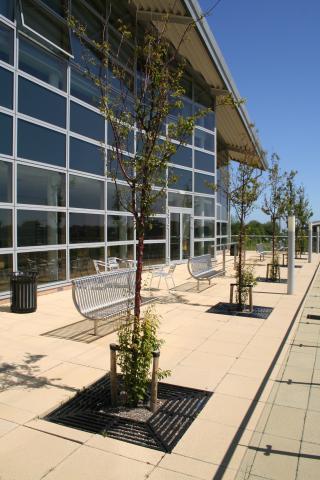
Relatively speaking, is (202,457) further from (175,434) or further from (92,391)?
(92,391)

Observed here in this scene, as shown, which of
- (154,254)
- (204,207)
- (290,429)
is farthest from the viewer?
(204,207)

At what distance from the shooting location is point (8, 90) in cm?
940

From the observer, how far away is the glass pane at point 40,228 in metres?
9.79

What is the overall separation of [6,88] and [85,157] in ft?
10.4

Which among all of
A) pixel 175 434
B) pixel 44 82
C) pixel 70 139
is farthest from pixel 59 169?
pixel 175 434

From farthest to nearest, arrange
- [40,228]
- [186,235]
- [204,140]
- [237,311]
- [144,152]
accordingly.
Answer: [204,140], [186,235], [40,228], [237,311], [144,152]

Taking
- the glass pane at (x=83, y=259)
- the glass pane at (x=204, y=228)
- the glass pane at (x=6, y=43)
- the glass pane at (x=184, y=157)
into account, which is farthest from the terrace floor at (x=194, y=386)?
the glass pane at (x=204, y=228)

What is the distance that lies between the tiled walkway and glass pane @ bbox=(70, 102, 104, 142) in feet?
27.6

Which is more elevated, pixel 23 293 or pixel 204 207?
pixel 204 207

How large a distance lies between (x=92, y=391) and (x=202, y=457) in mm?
1571

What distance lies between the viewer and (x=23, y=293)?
821 cm

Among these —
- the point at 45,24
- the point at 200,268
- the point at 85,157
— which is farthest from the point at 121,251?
the point at 45,24

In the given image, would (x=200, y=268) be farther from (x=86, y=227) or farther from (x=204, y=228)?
(x=204, y=228)

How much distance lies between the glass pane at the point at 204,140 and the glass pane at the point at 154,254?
5213 mm
